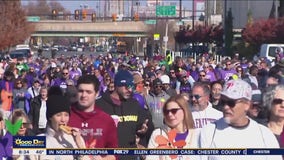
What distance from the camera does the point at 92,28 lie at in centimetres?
11481

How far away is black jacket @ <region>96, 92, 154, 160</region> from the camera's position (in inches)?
317

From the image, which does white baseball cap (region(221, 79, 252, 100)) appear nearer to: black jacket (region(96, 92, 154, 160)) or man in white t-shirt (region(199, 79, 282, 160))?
man in white t-shirt (region(199, 79, 282, 160))

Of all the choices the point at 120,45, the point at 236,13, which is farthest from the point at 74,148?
the point at 120,45

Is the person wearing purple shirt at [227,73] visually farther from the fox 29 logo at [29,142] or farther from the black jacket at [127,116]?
the fox 29 logo at [29,142]

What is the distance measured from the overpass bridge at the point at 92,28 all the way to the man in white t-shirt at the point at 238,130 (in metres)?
105

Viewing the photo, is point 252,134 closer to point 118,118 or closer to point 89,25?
point 118,118

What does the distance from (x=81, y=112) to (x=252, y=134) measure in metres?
1.38

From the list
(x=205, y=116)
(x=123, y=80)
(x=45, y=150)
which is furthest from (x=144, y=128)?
(x=45, y=150)

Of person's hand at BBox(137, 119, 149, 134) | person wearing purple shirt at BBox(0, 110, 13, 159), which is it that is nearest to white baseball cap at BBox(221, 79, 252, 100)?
person's hand at BBox(137, 119, 149, 134)

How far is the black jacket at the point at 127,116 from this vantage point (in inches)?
317

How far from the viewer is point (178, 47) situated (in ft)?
354

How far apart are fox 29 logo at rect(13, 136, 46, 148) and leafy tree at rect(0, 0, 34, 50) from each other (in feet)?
209

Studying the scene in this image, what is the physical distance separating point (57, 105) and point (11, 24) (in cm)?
6959

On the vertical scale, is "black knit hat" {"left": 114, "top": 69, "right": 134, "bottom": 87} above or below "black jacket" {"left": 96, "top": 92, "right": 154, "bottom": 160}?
above
